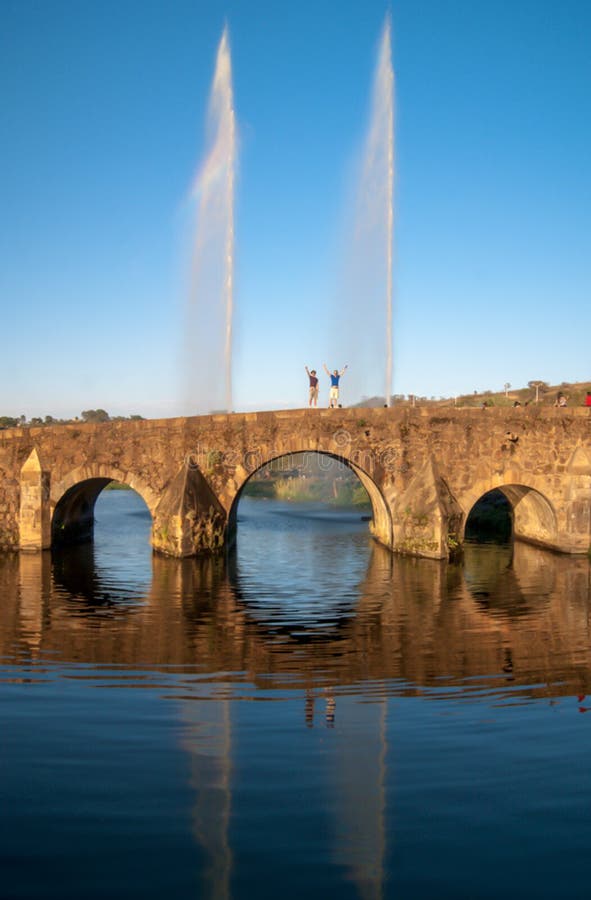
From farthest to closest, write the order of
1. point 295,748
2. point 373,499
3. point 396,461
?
1. point 373,499
2. point 396,461
3. point 295,748

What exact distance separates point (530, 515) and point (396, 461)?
8.59 meters

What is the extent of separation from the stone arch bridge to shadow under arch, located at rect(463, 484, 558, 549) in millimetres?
497

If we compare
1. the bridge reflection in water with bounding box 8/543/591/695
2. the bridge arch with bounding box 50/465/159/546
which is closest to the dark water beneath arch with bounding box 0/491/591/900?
the bridge reflection in water with bounding box 8/543/591/695

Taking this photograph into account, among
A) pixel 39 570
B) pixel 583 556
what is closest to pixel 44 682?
pixel 39 570

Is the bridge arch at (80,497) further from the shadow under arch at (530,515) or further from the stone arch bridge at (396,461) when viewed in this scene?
the shadow under arch at (530,515)

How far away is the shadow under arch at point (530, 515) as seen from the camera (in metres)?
27.8

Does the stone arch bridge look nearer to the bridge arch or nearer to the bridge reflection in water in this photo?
the bridge arch

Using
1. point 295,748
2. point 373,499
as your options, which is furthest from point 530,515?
point 295,748

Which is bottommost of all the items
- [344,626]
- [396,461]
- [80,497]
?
[344,626]

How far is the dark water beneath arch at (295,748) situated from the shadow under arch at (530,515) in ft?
31.0

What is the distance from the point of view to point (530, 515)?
103 ft

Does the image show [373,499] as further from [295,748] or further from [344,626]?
[295,748]

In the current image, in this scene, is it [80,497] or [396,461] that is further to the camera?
[80,497]

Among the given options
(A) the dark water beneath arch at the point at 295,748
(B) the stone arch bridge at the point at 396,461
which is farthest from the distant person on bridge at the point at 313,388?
(A) the dark water beneath arch at the point at 295,748
